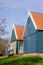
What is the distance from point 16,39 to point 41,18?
12134 mm

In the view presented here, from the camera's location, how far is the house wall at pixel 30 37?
38.3 meters

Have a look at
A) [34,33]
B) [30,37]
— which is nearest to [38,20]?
[34,33]

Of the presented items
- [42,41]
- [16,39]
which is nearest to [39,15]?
[42,41]

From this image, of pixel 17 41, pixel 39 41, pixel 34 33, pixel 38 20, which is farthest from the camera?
pixel 17 41

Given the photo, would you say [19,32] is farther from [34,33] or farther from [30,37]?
[34,33]

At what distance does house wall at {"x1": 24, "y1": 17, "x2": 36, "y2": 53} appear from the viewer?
126 ft

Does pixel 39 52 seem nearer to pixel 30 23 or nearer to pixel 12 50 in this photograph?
pixel 30 23

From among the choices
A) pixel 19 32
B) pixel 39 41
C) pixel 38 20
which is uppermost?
pixel 38 20

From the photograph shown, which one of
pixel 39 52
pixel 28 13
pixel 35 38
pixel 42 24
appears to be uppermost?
pixel 28 13

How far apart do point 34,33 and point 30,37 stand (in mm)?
2651

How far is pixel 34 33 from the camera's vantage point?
3788 cm

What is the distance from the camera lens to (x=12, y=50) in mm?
54750

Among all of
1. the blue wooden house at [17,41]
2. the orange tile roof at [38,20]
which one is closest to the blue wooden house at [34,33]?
the orange tile roof at [38,20]

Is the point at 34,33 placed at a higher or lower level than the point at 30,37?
higher
